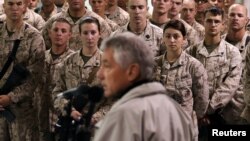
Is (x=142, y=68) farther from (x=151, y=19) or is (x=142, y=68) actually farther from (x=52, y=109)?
(x=151, y=19)

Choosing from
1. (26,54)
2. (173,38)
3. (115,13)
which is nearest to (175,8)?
(115,13)

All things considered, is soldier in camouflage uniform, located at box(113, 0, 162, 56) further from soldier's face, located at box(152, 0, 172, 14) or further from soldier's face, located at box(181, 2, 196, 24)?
soldier's face, located at box(181, 2, 196, 24)

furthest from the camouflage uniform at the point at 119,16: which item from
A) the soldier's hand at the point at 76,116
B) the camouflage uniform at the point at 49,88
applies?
the soldier's hand at the point at 76,116

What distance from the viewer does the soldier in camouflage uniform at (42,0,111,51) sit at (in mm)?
6301

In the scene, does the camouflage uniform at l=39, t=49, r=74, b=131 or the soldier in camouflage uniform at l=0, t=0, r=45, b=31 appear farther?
the soldier in camouflage uniform at l=0, t=0, r=45, b=31

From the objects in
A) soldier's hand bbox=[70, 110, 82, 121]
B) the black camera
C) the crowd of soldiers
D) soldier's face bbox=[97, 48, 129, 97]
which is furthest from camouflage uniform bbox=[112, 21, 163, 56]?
soldier's face bbox=[97, 48, 129, 97]

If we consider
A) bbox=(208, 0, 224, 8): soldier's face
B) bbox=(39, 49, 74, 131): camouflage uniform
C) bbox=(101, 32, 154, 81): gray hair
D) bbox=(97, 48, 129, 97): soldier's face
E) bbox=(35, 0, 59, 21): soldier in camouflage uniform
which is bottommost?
bbox=(39, 49, 74, 131): camouflage uniform

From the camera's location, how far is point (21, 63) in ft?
18.5

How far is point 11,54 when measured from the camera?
5.52m

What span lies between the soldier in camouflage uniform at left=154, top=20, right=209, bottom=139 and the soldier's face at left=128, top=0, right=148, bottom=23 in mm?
520

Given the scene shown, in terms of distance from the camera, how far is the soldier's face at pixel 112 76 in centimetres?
272

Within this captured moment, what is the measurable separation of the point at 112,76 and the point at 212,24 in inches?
134

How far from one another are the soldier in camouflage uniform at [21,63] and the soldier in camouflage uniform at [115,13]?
157cm

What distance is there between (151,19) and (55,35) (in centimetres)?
112
